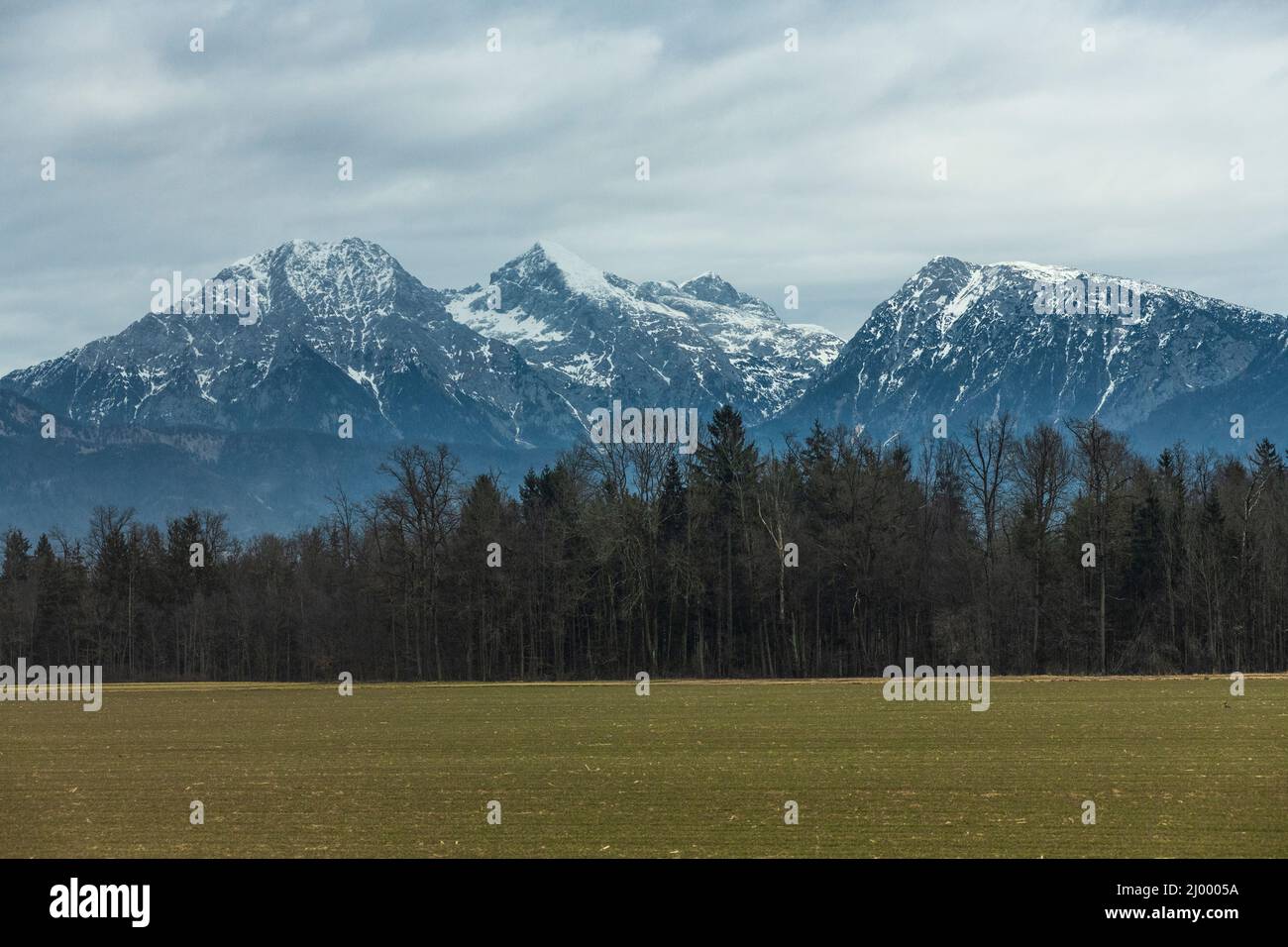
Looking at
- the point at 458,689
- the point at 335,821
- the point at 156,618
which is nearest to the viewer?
the point at 335,821

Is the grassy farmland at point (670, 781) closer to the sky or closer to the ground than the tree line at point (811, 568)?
closer to the ground

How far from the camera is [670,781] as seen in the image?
2888 centimetres

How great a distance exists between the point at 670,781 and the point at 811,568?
64.0 meters

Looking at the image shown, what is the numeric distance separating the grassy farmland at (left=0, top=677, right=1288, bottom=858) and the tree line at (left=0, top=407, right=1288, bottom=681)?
3841 cm

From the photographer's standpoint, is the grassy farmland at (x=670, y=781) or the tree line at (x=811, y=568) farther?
the tree line at (x=811, y=568)

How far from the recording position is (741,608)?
321ft

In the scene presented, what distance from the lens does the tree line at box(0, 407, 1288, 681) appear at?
9069 centimetres

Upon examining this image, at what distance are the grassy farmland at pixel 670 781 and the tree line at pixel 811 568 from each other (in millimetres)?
38410

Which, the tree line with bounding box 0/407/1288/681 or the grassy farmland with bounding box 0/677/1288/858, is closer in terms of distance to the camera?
the grassy farmland with bounding box 0/677/1288/858

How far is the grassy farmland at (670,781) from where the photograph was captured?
21.6 metres

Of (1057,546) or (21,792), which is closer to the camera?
(21,792)

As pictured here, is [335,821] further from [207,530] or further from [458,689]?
[207,530]
